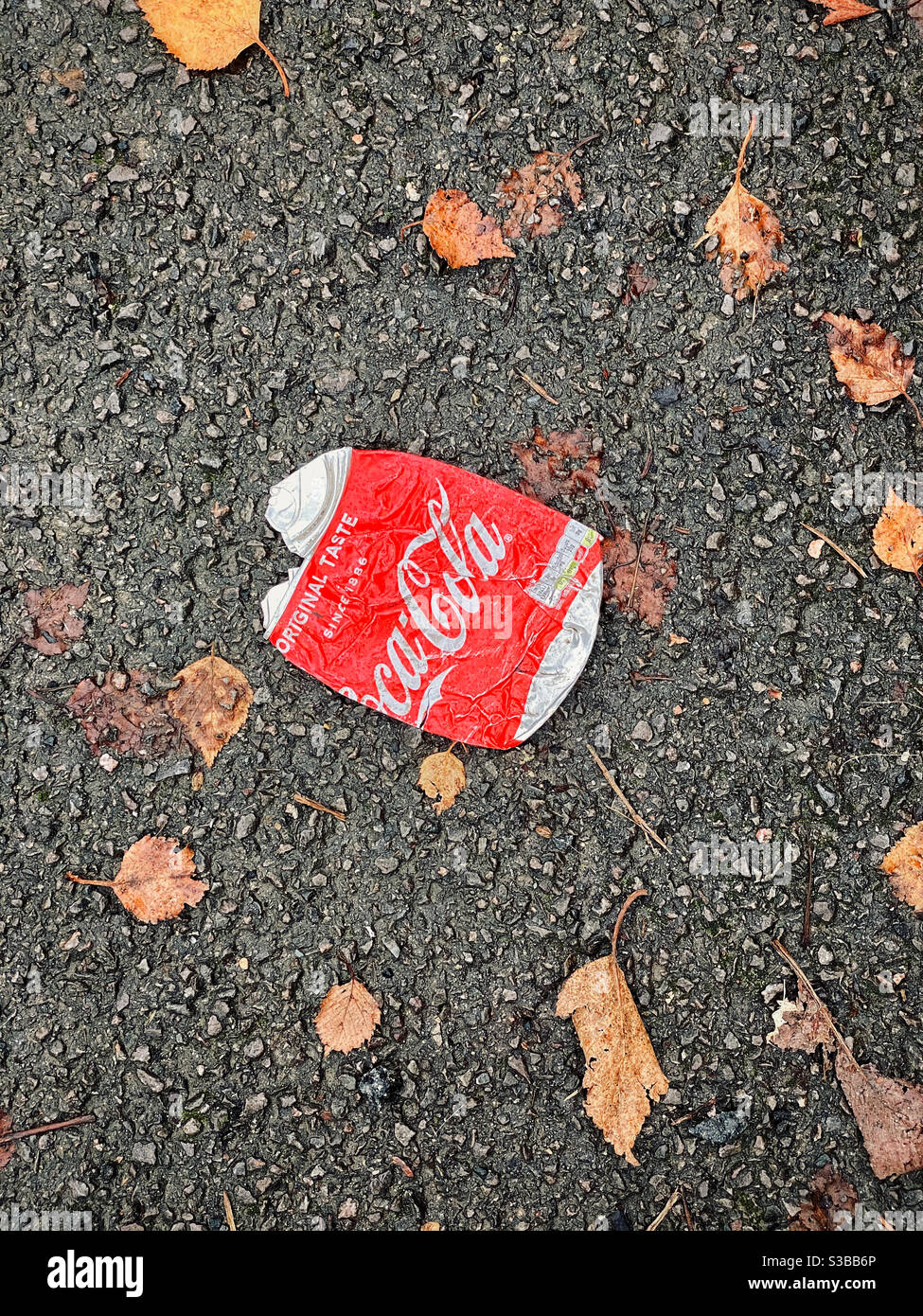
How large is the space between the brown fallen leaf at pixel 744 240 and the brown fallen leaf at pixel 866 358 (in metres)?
0.19

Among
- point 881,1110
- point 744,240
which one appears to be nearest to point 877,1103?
point 881,1110

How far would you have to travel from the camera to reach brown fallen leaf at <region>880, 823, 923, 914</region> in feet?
5.78

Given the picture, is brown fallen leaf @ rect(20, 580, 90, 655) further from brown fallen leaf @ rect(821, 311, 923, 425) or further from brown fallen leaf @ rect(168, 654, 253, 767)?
brown fallen leaf @ rect(821, 311, 923, 425)

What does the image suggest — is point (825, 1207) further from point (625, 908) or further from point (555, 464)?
point (555, 464)

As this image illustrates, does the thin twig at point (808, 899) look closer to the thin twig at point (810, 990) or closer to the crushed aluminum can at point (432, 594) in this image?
the thin twig at point (810, 990)

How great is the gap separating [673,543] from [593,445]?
0.89 feet

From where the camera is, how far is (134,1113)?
174 centimetres

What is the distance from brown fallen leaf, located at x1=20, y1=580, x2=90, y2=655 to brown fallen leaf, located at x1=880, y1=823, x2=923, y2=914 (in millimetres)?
1810

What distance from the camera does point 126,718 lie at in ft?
5.85

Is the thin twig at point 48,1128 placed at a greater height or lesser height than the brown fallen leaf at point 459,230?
lesser

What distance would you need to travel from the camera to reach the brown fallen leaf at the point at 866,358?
5.84ft

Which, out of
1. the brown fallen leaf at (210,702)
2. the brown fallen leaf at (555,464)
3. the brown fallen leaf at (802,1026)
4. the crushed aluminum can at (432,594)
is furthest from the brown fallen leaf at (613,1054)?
the brown fallen leaf at (555,464)
